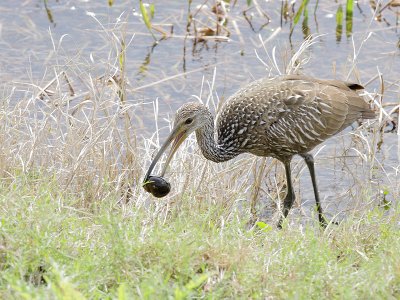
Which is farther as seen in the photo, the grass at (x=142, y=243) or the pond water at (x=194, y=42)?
the pond water at (x=194, y=42)

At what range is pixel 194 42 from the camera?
382 inches

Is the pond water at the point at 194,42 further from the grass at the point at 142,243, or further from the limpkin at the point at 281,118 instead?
the grass at the point at 142,243

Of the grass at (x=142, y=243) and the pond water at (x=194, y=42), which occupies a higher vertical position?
the grass at (x=142, y=243)

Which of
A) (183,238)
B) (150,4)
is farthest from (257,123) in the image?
(150,4)

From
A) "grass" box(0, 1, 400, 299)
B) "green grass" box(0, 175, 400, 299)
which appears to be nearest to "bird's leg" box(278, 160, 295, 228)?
"grass" box(0, 1, 400, 299)

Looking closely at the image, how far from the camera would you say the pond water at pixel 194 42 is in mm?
8750

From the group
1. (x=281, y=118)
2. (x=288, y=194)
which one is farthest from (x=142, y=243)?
(x=288, y=194)

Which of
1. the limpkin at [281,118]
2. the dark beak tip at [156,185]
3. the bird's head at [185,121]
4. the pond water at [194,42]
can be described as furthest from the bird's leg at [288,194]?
the pond water at [194,42]

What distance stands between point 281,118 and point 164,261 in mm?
2571

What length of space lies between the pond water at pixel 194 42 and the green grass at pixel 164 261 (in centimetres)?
369

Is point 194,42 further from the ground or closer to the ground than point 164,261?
closer to the ground

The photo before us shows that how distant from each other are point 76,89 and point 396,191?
3157 mm

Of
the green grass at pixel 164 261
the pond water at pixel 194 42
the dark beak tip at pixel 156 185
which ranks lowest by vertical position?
the pond water at pixel 194 42

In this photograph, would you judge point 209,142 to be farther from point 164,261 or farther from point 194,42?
point 194,42
